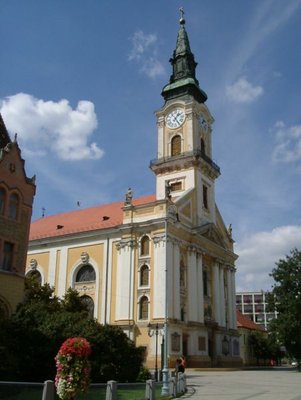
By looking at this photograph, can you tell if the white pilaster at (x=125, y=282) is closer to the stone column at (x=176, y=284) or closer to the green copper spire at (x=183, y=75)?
the stone column at (x=176, y=284)

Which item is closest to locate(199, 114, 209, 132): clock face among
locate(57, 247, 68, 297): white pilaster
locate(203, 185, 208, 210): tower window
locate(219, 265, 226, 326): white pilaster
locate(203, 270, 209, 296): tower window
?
locate(203, 185, 208, 210): tower window

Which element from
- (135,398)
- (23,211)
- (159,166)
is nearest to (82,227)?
(159,166)

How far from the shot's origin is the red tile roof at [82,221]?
176 feet

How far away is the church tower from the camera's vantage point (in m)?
54.3

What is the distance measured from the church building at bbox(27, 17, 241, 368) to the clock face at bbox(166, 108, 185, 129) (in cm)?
13

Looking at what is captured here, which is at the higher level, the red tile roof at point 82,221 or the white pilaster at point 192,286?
the red tile roof at point 82,221

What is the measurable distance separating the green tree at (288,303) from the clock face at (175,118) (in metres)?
21.4

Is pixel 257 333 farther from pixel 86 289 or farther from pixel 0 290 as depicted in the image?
pixel 0 290

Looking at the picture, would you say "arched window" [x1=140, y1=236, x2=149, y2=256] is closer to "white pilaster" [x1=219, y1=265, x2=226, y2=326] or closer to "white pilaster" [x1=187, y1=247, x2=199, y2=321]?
"white pilaster" [x1=187, y1=247, x2=199, y2=321]

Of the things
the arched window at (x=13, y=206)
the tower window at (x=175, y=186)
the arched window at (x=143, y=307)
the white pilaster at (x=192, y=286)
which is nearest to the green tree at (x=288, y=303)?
the white pilaster at (x=192, y=286)

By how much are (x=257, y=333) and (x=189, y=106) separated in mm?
36313

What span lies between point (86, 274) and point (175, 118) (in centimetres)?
2138

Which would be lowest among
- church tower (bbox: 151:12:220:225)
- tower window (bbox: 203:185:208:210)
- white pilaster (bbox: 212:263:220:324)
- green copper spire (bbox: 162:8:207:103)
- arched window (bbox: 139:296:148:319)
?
arched window (bbox: 139:296:148:319)

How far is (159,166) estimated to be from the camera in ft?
183
